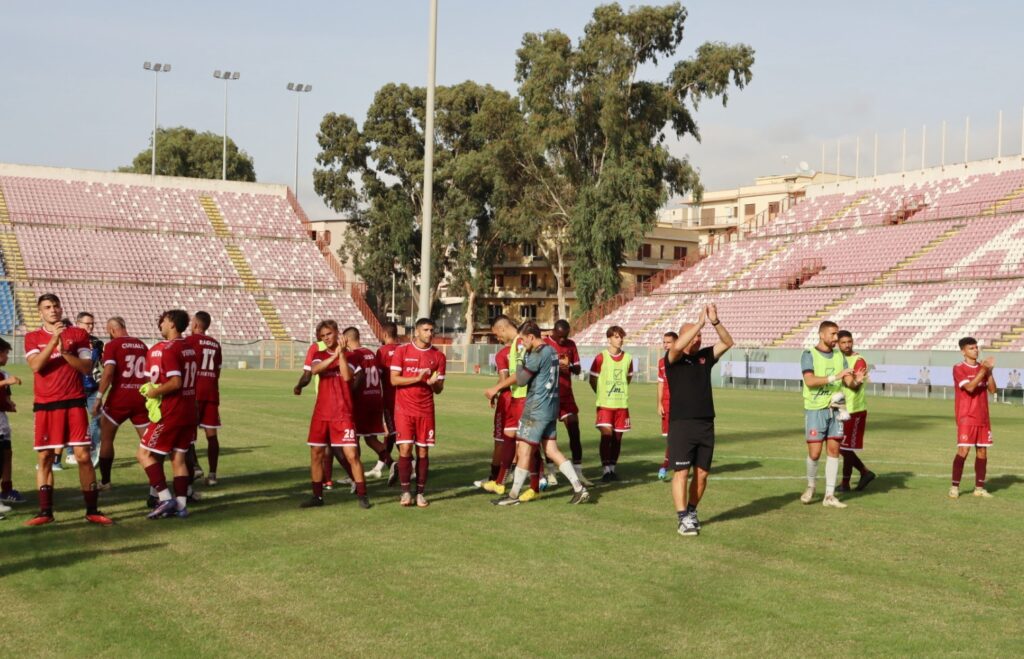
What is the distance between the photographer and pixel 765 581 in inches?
362

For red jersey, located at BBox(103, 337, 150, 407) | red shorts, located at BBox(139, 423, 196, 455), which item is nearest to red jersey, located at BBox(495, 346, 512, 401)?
red shorts, located at BBox(139, 423, 196, 455)

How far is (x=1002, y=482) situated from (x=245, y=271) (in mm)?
62325

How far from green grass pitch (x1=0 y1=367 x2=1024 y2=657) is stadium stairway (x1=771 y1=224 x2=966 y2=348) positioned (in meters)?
39.5

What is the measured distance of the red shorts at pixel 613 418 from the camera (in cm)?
1581

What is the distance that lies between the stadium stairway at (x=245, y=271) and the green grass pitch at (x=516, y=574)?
53.7 metres

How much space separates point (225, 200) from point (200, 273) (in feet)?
32.2

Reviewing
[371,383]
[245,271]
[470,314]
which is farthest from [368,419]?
[470,314]

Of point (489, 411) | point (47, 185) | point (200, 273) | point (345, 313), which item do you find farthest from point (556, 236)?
point (489, 411)

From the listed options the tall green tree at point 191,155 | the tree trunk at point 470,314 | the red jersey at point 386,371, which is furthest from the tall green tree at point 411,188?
the red jersey at point 386,371

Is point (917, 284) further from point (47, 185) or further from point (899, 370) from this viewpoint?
point (47, 185)

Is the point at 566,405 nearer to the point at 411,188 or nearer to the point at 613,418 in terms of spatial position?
the point at 613,418

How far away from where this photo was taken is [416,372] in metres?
12.8

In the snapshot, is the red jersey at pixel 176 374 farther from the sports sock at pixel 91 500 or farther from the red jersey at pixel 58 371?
the sports sock at pixel 91 500

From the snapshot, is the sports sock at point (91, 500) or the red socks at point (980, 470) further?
the red socks at point (980, 470)
